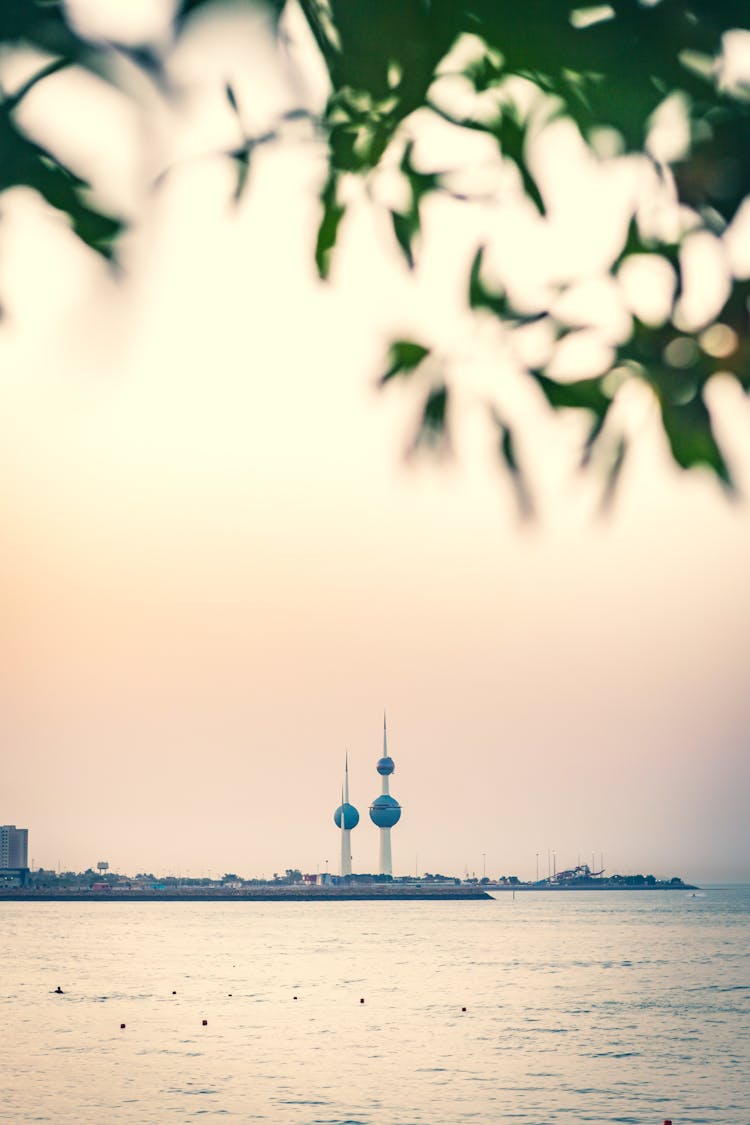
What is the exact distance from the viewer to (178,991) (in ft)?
287

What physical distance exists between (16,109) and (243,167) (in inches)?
27.1

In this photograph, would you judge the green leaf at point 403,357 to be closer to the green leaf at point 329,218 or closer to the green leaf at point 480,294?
the green leaf at point 480,294

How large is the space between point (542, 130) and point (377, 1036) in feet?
211

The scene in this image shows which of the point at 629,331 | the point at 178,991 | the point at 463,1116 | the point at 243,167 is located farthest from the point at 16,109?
the point at 178,991

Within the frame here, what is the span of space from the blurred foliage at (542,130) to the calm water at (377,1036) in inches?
1632

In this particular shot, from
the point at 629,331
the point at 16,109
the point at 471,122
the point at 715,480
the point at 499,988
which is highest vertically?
the point at 471,122

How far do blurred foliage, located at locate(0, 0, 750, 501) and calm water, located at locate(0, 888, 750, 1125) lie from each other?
41461 millimetres

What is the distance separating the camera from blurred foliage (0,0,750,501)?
10.5 feet

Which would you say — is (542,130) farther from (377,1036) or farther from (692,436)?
(377,1036)

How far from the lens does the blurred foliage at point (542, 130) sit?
320 cm

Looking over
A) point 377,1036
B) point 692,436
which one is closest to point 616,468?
point 692,436

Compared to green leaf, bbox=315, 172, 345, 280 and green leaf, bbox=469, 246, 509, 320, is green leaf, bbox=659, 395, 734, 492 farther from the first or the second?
green leaf, bbox=315, 172, 345, 280

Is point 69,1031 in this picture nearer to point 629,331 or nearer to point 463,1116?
point 463,1116

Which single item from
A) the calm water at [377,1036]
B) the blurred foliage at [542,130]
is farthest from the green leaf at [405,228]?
the calm water at [377,1036]
